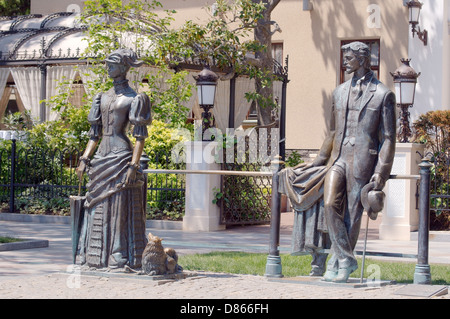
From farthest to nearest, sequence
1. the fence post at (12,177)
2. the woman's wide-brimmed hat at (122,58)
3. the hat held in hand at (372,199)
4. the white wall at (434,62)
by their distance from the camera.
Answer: the white wall at (434,62)
the fence post at (12,177)
the woman's wide-brimmed hat at (122,58)
the hat held in hand at (372,199)

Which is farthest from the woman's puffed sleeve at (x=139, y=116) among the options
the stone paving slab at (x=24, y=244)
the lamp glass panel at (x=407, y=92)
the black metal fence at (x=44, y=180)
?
the lamp glass panel at (x=407, y=92)

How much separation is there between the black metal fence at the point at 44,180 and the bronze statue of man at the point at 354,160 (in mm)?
7643

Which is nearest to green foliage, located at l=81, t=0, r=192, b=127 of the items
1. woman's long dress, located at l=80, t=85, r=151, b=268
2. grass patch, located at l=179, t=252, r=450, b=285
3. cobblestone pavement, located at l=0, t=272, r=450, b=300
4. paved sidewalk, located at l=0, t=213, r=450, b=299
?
grass patch, located at l=179, t=252, r=450, b=285

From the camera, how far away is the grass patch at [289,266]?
899 centimetres

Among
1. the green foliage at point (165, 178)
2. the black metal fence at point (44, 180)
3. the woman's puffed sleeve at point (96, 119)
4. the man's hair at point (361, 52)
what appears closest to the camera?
the man's hair at point (361, 52)

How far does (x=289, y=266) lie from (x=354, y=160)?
2378mm

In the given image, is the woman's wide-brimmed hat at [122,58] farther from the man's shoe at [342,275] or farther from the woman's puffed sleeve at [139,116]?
the man's shoe at [342,275]

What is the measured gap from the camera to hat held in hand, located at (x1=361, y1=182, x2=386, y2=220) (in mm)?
7613

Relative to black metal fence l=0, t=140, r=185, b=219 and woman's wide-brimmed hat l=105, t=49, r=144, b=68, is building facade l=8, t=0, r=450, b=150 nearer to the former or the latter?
black metal fence l=0, t=140, r=185, b=219

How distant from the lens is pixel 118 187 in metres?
8.13
